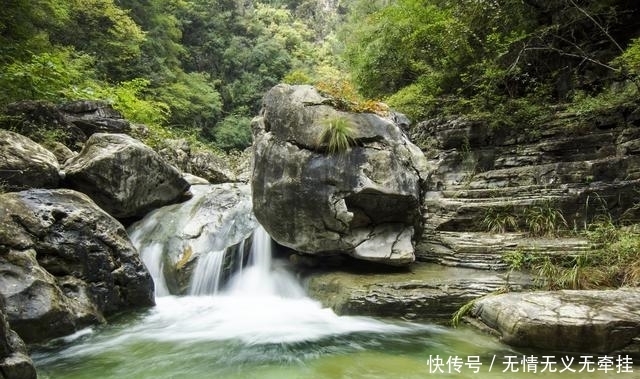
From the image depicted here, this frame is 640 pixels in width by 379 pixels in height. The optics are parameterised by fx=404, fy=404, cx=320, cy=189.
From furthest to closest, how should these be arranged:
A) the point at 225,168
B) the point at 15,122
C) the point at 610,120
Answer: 1. the point at 225,168
2. the point at 15,122
3. the point at 610,120

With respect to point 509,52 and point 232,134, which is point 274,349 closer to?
point 509,52

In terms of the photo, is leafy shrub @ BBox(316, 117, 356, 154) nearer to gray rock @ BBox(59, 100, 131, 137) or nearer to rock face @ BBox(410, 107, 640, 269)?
rock face @ BBox(410, 107, 640, 269)

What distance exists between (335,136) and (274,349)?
11.7 feet

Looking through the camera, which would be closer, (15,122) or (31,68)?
(15,122)

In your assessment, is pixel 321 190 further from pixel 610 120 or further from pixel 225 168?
pixel 225 168

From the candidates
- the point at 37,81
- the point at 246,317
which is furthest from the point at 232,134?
the point at 246,317

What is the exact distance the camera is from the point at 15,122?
8.94 meters

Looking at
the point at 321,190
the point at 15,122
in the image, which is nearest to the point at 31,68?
the point at 15,122

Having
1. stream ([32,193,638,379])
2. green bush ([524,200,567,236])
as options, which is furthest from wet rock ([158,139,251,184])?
green bush ([524,200,567,236])

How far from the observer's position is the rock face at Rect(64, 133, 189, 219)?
8.38 m

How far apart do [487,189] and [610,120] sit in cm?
288

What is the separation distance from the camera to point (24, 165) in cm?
753

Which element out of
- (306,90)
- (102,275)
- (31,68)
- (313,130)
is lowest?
(102,275)

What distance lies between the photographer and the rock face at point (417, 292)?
6078 mm
